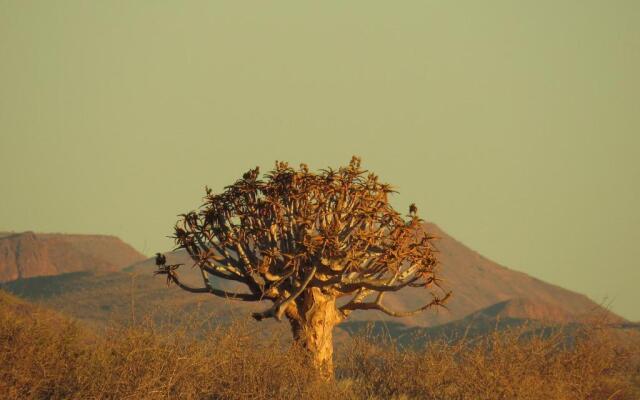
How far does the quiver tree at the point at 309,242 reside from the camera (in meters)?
15.2

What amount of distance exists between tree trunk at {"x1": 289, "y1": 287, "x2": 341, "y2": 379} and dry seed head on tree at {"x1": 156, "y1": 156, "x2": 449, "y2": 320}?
0.15m

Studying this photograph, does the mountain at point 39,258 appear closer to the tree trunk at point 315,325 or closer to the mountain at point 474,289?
the mountain at point 474,289

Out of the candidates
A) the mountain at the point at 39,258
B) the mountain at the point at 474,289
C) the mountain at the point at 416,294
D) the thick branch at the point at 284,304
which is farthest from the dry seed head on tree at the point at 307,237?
the mountain at the point at 474,289

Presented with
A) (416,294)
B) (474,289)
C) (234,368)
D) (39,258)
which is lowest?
(234,368)

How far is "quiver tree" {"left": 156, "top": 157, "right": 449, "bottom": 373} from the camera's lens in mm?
15156

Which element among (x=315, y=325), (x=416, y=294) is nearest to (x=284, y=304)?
(x=315, y=325)

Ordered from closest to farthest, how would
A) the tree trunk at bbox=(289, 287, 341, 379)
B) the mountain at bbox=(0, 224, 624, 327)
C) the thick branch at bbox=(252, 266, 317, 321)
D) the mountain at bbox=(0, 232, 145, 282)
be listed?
the thick branch at bbox=(252, 266, 317, 321)
the tree trunk at bbox=(289, 287, 341, 379)
the mountain at bbox=(0, 224, 624, 327)
the mountain at bbox=(0, 232, 145, 282)

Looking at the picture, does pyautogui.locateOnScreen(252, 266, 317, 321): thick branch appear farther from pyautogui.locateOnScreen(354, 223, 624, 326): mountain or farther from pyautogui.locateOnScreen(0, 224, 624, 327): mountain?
pyautogui.locateOnScreen(354, 223, 624, 326): mountain

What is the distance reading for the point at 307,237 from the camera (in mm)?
14945

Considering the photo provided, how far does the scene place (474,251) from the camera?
5221 inches

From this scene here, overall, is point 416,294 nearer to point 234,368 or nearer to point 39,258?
point 39,258

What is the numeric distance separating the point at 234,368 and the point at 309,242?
2580 mm

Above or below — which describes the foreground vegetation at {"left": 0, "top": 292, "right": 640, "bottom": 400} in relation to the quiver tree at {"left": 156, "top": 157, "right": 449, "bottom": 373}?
below

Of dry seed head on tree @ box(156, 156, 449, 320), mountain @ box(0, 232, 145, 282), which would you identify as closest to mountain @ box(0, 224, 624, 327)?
mountain @ box(0, 232, 145, 282)
